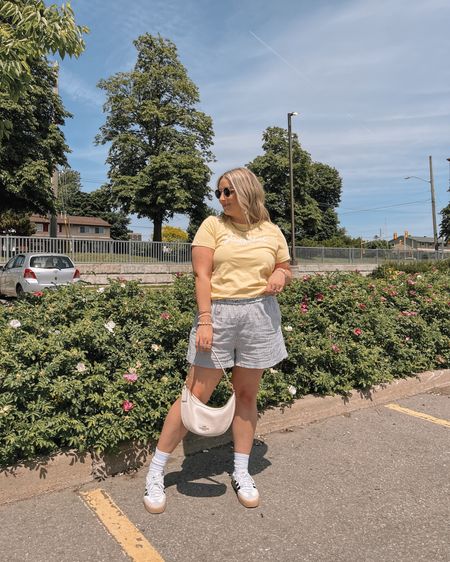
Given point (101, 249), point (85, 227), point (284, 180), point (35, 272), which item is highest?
point (284, 180)

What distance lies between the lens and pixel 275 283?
272cm

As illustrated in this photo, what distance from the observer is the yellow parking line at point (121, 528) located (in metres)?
2.29

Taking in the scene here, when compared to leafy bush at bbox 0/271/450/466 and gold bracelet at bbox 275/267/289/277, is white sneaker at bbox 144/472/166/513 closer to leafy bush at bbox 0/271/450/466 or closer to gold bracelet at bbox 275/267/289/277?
leafy bush at bbox 0/271/450/466

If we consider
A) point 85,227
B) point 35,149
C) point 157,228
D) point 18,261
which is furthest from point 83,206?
point 18,261

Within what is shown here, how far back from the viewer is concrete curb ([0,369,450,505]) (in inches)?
108

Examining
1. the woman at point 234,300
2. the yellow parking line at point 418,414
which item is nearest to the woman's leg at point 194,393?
the woman at point 234,300

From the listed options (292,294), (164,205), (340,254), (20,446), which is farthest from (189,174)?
(20,446)

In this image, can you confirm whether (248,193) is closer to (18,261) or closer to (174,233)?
(18,261)

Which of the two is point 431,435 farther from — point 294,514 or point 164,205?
point 164,205

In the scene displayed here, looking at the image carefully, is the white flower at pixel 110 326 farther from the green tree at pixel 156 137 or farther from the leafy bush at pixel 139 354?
the green tree at pixel 156 137

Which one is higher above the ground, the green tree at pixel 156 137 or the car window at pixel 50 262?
the green tree at pixel 156 137

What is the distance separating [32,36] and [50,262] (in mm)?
11689

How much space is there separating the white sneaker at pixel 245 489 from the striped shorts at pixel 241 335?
26.2 inches

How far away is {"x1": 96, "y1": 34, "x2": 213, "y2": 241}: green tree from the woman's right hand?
3175 centimetres
